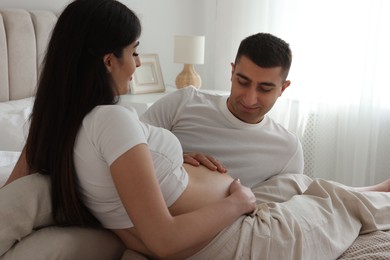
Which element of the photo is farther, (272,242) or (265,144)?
(265,144)

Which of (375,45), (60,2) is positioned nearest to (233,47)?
(375,45)

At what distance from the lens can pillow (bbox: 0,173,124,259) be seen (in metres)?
1.15

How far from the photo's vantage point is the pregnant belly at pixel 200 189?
1.26m

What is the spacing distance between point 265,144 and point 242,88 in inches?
8.4

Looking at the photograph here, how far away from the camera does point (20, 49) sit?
2.79 metres

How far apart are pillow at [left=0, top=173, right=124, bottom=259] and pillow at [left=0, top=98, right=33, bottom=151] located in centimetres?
95

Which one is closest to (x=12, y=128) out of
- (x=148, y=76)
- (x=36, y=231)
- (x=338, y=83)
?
(x=36, y=231)

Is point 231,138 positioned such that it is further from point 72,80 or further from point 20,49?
point 20,49

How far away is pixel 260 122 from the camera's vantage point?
1850 mm

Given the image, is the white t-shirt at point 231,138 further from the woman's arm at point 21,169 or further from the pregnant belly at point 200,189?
the woman's arm at point 21,169

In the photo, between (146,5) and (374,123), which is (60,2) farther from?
(374,123)

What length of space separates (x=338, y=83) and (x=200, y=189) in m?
2.21

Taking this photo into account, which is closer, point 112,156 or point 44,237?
point 112,156

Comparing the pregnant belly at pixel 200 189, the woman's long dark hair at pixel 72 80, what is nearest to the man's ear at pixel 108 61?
the woman's long dark hair at pixel 72 80
